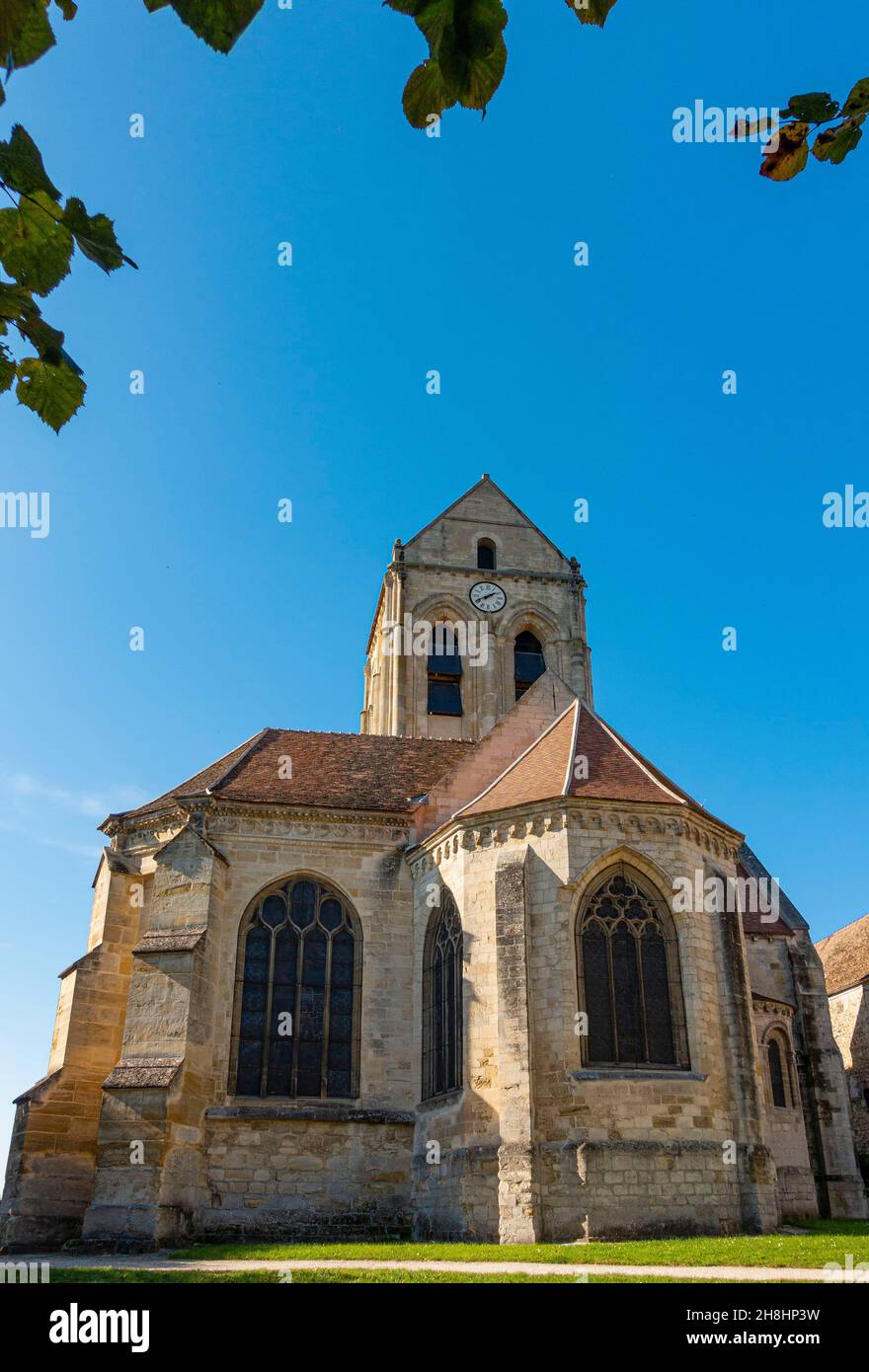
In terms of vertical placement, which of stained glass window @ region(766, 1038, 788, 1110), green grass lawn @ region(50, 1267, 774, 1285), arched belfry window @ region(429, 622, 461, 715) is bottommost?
green grass lawn @ region(50, 1267, 774, 1285)

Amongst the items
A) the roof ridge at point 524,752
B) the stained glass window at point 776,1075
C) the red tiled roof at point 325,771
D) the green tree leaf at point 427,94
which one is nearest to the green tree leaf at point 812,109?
the green tree leaf at point 427,94

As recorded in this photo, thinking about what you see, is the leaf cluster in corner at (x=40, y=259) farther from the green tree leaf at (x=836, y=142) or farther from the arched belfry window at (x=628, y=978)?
the arched belfry window at (x=628, y=978)

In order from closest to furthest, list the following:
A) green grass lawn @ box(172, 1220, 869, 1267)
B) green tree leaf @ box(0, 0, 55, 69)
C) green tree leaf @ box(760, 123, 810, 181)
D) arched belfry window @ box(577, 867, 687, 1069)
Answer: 1. green tree leaf @ box(0, 0, 55, 69)
2. green tree leaf @ box(760, 123, 810, 181)
3. green grass lawn @ box(172, 1220, 869, 1267)
4. arched belfry window @ box(577, 867, 687, 1069)

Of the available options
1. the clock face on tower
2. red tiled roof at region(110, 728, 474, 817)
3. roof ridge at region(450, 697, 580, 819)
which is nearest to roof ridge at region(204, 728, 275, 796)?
red tiled roof at region(110, 728, 474, 817)

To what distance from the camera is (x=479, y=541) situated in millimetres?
37781

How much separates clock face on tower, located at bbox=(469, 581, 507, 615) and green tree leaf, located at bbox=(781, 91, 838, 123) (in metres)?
33.1

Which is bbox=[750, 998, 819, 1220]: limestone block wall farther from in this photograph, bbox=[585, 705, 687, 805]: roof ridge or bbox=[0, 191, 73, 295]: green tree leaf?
bbox=[0, 191, 73, 295]: green tree leaf

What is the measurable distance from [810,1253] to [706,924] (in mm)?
6788

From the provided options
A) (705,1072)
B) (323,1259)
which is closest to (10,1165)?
(323,1259)

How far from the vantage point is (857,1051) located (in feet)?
111

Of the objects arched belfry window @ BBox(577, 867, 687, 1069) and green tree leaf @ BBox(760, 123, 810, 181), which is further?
arched belfry window @ BBox(577, 867, 687, 1069)

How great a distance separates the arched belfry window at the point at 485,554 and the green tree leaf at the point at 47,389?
1357 inches

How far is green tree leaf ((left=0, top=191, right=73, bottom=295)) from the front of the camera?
2.96 meters
